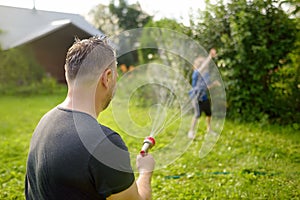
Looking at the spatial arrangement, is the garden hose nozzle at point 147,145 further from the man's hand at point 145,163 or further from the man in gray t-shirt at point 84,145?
the man in gray t-shirt at point 84,145

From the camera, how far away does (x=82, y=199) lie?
1.53 m

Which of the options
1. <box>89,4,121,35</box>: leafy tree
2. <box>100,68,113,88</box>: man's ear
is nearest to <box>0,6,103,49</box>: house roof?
<box>89,4,121,35</box>: leafy tree

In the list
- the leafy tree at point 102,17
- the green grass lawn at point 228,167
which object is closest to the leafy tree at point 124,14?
the leafy tree at point 102,17

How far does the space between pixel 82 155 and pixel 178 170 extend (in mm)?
3368

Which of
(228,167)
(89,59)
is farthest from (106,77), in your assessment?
(228,167)

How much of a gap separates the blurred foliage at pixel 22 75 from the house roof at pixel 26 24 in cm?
130

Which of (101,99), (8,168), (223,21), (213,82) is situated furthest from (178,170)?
(223,21)

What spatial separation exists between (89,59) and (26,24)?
22.6 m

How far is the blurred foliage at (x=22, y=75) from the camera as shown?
609 inches

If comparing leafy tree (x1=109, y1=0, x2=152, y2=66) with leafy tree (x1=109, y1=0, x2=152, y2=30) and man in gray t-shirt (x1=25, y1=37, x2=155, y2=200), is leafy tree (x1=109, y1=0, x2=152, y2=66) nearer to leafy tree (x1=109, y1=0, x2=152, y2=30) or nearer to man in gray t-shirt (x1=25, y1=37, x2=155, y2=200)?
leafy tree (x1=109, y1=0, x2=152, y2=30)

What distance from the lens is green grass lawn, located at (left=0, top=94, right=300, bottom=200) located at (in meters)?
A: 3.86

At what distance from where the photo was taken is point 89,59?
1.57 m

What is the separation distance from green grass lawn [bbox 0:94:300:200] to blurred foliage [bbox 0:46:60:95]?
29.3ft

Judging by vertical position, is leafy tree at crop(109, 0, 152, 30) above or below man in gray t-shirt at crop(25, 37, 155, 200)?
above
